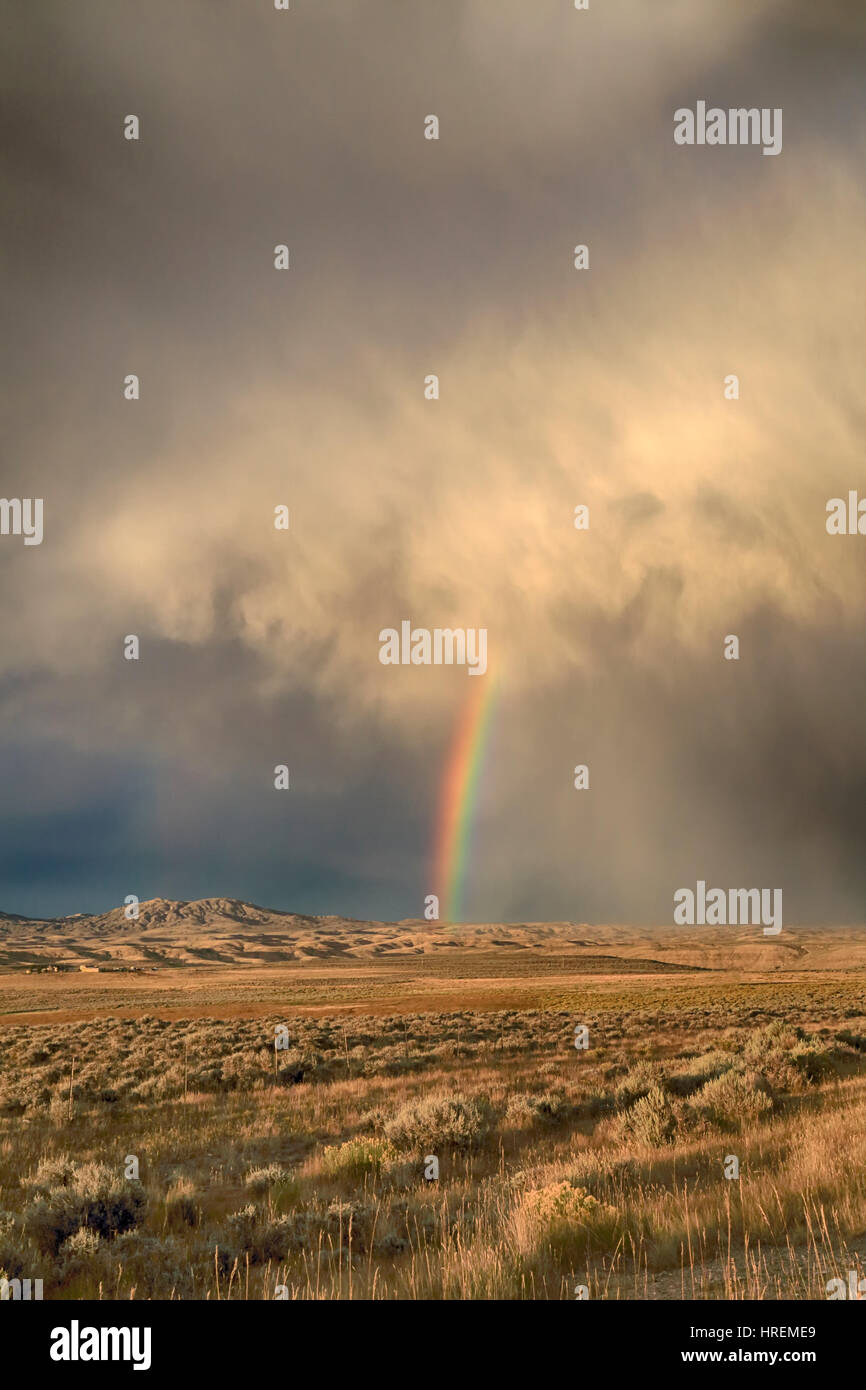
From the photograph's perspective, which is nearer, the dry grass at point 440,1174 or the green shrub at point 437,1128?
the dry grass at point 440,1174

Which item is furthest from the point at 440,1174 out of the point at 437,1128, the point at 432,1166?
the point at 437,1128

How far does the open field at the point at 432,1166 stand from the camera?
752 cm

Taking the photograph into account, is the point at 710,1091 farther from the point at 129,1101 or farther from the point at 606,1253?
the point at 129,1101

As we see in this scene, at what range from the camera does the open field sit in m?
7.52

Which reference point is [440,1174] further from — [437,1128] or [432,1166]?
[437,1128]

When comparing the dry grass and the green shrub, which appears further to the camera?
the green shrub

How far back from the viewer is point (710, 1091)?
1575cm

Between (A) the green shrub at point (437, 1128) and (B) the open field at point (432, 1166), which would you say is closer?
(B) the open field at point (432, 1166)

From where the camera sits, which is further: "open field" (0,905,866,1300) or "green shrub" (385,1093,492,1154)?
"green shrub" (385,1093,492,1154)

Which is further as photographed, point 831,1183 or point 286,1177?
point 286,1177

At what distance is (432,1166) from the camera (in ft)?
39.5
